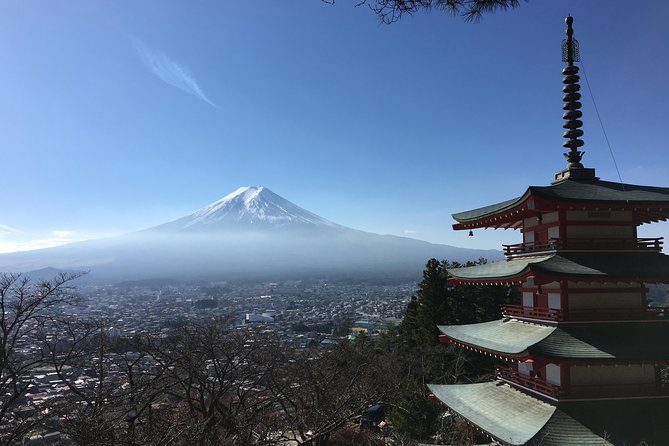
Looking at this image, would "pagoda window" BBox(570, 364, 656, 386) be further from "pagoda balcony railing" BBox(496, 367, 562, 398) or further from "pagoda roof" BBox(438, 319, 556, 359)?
"pagoda roof" BBox(438, 319, 556, 359)

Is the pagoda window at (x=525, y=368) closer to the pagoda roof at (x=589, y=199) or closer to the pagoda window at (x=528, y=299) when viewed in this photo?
the pagoda window at (x=528, y=299)

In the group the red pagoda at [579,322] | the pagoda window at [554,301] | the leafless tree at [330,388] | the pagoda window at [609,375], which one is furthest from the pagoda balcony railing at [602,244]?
the leafless tree at [330,388]

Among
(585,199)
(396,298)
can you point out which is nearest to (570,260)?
(585,199)

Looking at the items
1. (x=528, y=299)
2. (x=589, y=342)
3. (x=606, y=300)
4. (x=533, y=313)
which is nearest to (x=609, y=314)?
(x=606, y=300)

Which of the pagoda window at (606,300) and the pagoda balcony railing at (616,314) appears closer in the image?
the pagoda balcony railing at (616,314)

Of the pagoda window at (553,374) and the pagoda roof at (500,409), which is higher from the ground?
the pagoda window at (553,374)

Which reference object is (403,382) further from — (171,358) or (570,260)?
(570,260)

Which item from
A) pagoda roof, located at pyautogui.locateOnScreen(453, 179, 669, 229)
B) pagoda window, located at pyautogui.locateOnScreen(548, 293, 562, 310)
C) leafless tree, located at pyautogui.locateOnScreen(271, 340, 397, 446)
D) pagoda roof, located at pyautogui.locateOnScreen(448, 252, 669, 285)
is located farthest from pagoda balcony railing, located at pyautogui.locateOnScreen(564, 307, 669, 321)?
leafless tree, located at pyautogui.locateOnScreen(271, 340, 397, 446)
